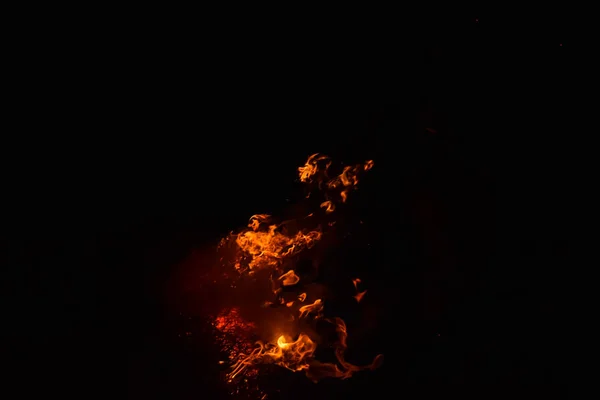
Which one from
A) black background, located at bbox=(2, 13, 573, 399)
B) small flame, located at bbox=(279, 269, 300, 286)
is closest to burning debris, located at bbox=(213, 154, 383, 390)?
small flame, located at bbox=(279, 269, 300, 286)

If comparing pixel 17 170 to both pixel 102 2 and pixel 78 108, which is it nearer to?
pixel 78 108

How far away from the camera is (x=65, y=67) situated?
5754 millimetres

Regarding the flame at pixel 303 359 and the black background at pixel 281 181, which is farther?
the black background at pixel 281 181

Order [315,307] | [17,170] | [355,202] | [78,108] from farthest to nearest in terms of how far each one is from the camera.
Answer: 1. [78,108]
2. [17,170]
3. [355,202]
4. [315,307]

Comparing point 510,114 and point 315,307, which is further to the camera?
point 510,114

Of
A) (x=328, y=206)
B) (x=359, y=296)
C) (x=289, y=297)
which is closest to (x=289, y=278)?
(x=289, y=297)

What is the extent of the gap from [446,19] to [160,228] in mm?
4943

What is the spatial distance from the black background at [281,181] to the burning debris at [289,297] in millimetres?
209

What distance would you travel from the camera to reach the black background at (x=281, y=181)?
3762 millimetres

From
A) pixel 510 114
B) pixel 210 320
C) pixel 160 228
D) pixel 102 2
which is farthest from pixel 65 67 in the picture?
pixel 510 114

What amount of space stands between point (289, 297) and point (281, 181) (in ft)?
5.25

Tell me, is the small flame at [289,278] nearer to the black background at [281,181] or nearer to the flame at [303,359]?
the flame at [303,359]

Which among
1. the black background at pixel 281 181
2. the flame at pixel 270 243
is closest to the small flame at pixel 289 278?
the flame at pixel 270 243

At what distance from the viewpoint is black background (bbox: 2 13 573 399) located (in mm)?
3762
